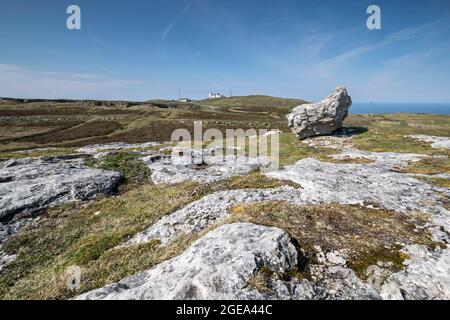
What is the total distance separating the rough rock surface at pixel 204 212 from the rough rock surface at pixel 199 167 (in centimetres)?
610

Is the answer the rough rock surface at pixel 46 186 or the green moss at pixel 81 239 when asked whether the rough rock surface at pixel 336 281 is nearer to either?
the green moss at pixel 81 239

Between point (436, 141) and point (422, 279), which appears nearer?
point (422, 279)

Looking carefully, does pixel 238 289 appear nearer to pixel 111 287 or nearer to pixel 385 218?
pixel 111 287

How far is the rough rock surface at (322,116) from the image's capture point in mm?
46625

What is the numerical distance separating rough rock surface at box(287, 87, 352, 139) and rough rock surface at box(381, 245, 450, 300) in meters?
38.1

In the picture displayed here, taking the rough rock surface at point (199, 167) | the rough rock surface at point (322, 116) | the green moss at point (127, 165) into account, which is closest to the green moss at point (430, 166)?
the rough rock surface at point (199, 167)

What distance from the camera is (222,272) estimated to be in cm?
938

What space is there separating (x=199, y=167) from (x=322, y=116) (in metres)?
26.6

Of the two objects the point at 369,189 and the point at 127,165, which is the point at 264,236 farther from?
the point at 127,165

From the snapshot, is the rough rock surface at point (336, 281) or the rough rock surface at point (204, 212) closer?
the rough rock surface at point (336, 281)

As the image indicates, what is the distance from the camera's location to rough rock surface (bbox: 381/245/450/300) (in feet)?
29.6

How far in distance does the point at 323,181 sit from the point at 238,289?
13.9 meters

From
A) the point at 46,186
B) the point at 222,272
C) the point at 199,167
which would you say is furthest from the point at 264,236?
the point at 46,186
